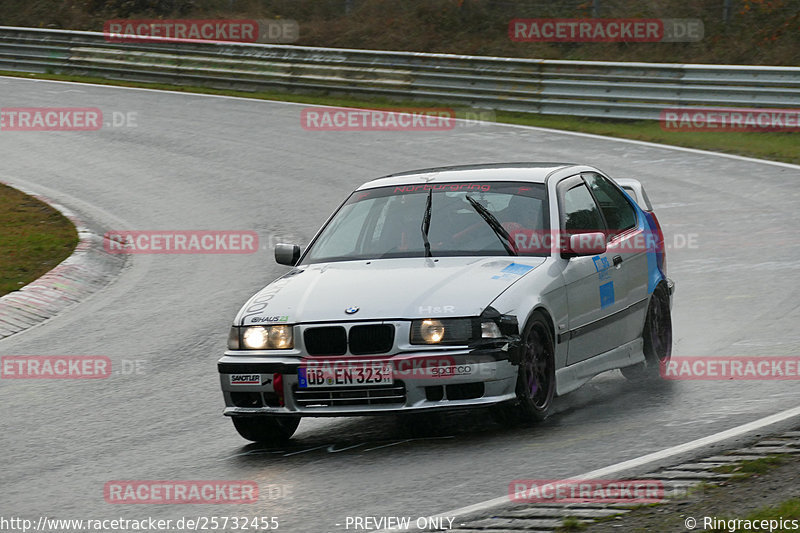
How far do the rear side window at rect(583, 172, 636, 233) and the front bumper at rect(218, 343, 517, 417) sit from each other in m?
2.35

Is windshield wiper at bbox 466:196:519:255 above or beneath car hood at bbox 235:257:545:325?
above

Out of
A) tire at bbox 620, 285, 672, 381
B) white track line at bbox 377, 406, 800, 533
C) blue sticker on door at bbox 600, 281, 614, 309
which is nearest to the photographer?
white track line at bbox 377, 406, 800, 533

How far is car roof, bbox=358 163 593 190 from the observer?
886 cm

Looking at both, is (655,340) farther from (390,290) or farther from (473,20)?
(473,20)

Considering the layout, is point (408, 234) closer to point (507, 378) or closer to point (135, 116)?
point (507, 378)

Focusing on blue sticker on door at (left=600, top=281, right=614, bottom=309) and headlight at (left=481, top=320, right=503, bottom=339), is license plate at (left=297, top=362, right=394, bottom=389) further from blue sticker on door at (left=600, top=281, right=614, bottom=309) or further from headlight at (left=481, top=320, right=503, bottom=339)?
blue sticker on door at (left=600, top=281, right=614, bottom=309)

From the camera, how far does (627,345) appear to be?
905 centimetres

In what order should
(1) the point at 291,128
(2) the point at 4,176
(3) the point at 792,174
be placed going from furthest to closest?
(1) the point at 291,128
(2) the point at 4,176
(3) the point at 792,174

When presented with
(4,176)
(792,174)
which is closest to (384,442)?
(792,174)

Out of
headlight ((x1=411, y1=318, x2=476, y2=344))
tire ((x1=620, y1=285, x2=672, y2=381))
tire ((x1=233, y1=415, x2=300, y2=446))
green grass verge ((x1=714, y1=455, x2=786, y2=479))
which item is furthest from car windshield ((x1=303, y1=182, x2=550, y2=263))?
green grass verge ((x1=714, y1=455, x2=786, y2=479))

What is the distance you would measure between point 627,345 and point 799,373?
3.95 ft

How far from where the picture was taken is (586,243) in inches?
324

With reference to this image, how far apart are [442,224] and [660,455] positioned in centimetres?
A: 238

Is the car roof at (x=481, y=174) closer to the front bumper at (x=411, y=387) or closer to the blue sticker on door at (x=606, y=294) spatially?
the blue sticker on door at (x=606, y=294)
